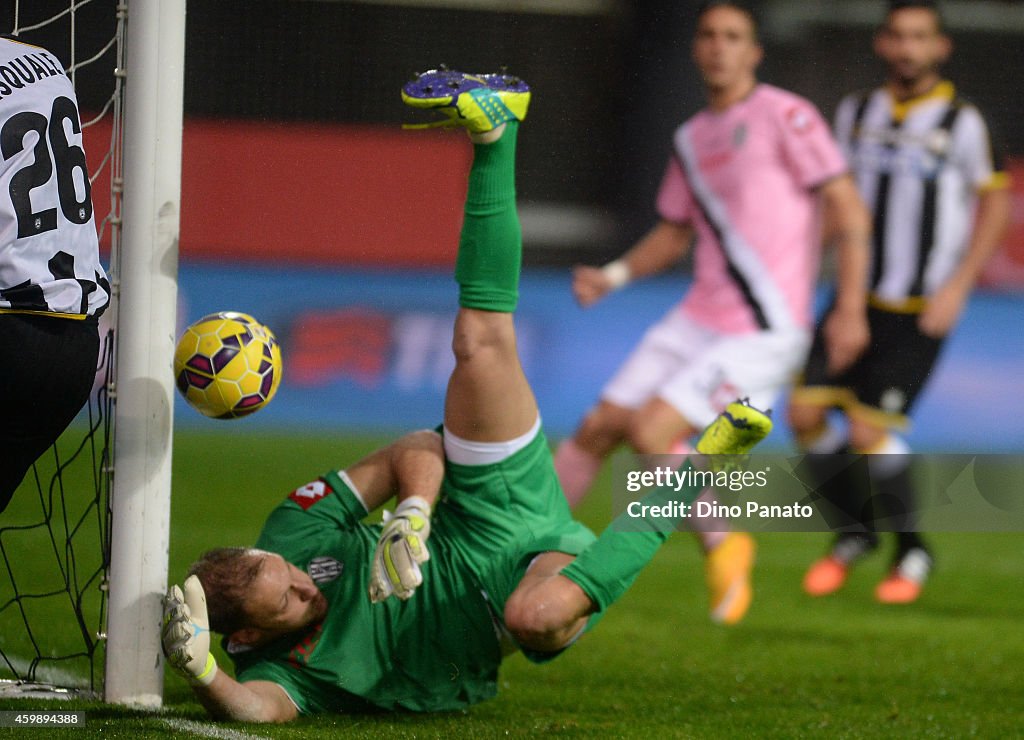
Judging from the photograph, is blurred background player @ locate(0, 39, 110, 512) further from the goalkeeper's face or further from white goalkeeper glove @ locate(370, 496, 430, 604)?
white goalkeeper glove @ locate(370, 496, 430, 604)

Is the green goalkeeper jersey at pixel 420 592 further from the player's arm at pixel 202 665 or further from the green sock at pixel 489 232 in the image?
the green sock at pixel 489 232

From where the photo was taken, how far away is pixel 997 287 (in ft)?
32.8

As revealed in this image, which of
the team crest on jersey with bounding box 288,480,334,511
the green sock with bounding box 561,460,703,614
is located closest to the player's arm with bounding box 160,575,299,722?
the team crest on jersey with bounding box 288,480,334,511

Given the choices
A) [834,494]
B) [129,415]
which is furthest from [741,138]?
[129,415]

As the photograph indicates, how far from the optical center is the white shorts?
21.0 feet

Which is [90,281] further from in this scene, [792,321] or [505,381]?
[792,321]

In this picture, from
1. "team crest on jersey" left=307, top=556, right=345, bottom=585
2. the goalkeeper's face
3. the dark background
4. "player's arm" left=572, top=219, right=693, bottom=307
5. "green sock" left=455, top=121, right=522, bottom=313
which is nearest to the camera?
the goalkeeper's face

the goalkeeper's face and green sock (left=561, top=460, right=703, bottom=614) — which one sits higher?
green sock (left=561, top=460, right=703, bottom=614)

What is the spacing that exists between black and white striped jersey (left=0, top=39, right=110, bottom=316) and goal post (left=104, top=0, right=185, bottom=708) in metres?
0.40

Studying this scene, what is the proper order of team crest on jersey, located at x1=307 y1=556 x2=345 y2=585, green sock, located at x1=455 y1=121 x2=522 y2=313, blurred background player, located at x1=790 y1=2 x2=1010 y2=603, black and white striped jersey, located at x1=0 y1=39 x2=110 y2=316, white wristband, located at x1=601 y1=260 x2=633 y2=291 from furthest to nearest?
blurred background player, located at x1=790 y1=2 x2=1010 y2=603 < white wristband, located at x1=601 y1=260 x2=633 y2=291 < green sock, located at x1=455 y1=121 x2=522 y2=313 < team crest on jersey, located at x1=307 y1=556 x2=345 y2=585 < black and white striped jersey, located at x1=0 y1=39 x2=110 y2=316

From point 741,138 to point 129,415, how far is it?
192 inches

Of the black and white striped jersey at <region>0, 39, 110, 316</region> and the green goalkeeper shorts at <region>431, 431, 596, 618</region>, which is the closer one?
the black and white striped jersey at <region>0, 39, 110, 316</region>

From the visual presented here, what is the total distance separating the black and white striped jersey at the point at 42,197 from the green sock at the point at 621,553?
1.37m

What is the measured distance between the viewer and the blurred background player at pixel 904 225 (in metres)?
7.50
